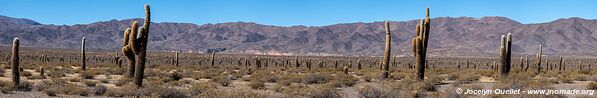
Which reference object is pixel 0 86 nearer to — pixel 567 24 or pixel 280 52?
pixel 280 52

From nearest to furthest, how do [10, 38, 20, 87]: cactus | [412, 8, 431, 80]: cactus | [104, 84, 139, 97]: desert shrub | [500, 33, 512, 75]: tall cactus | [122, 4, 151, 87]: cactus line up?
1. [104, 84, 139, 97]: desert shrub
2. [10, 38, 20, 87]: cactus
3. [122, 4, 151, 87]: cactus
4. [412, 8, 431, 80]: cactus
5. [500, 33, 512, 75]: tall cactus

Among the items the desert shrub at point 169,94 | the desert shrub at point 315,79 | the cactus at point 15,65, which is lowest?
the desert shrub at point 315,79

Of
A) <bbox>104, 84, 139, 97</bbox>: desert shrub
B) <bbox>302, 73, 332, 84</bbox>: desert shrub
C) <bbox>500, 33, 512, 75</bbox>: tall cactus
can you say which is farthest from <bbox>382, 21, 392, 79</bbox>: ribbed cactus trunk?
<bbox>104, 84, 139, 97</bbox>: desert shrub

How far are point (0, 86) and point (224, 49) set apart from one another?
536 feet

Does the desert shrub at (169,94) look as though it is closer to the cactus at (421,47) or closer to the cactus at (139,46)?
the cactus at (139,46)

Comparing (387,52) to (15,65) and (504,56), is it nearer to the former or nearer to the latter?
(504,56)

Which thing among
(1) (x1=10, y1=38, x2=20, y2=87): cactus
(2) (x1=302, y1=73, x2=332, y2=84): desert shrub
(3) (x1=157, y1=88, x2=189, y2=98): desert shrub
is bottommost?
(2) (x1=302, y1=73, x2=332, y2=84): desert shrub

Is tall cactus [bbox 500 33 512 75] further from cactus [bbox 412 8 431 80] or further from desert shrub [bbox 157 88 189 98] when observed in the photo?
desert shrub [bbox 157 88 189 98]

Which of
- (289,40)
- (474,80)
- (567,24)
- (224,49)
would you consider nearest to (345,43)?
(289,40)

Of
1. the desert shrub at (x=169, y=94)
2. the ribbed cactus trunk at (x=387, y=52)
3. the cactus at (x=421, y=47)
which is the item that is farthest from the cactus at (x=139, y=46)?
the ribbed cactus trunk at (x=387, y=52)

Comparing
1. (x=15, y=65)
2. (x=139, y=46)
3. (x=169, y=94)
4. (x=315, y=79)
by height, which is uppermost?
(x=139, y=46)

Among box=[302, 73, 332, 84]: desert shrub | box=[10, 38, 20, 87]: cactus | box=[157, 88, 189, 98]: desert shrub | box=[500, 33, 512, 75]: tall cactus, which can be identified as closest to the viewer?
box=[157, 88, 189, 98]: desert shrub

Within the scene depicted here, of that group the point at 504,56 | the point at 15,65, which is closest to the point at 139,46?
the point at 15,65

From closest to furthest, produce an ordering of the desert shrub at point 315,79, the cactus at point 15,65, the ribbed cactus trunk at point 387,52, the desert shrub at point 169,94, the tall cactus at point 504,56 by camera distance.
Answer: the desert shrub at point 169,94 < the cactus at point 15,65 < the desert shrub at point 315,79 < the ribbed cactus trunk at point 387,52 < the tall cactus at point 504,56
